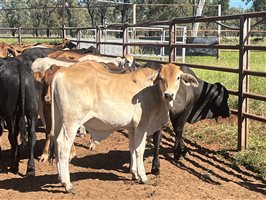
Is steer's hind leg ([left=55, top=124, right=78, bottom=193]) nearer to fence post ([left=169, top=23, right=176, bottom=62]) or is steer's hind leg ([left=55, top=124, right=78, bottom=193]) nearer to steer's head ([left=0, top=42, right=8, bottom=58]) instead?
fence post ([left=169, top=23, right=176, bottom=62])

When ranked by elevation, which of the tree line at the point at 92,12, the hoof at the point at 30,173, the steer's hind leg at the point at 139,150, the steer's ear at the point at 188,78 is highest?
the tree line at the point at 92,12

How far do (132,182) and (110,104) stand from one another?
113 centimetres

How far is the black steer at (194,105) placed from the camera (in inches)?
271

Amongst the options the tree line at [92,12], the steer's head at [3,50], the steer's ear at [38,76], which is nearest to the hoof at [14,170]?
the steer's ear at [38,76]

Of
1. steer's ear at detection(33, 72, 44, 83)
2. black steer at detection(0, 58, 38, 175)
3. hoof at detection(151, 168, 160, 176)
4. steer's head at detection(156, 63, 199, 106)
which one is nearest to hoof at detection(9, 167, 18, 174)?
black steer at detection(0, 58, 38, 175)

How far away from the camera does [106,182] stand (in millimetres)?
5762

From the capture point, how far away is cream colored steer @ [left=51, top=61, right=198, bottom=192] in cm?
523

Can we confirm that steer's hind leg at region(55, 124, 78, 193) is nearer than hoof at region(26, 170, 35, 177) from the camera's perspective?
Yes

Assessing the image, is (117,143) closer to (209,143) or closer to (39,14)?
(209,143)

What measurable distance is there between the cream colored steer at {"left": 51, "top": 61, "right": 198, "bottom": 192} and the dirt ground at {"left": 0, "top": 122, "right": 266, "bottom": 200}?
0.31 metres

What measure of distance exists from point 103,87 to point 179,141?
6.73 feet

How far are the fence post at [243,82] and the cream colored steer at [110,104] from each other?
1.64 metres

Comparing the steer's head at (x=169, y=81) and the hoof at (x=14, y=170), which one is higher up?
the steer's head at (x=169, y=81)

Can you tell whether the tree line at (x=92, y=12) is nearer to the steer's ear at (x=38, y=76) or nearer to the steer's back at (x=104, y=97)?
the steer's ear at (x=38, y=76)
